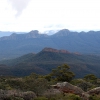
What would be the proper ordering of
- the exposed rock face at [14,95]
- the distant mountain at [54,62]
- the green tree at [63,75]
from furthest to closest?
the distant mountain at [54,62], the green tree at [63,75], the exposed rock face at [14,95]

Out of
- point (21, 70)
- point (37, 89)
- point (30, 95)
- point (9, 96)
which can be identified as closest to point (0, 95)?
point (9, 96)

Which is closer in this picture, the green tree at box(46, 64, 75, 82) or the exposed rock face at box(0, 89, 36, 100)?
the exposed rock face at box(0, 89, 36, 100)

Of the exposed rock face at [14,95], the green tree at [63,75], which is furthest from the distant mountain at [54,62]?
the exposed rock face at [14,95]

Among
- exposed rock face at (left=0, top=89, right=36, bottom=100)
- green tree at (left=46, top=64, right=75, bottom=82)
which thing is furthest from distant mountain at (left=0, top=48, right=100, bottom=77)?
exposed rock face at (left=0, top=89, right=36, bottom=100)

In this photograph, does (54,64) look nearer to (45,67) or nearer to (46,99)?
(45,67)

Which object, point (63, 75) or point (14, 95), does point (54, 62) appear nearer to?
point (63, 75)

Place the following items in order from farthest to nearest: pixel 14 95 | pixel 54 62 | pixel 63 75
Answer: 1. pixel 54 62
2. pixel 63 75
3. pixel 14 95

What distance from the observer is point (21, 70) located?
350ft

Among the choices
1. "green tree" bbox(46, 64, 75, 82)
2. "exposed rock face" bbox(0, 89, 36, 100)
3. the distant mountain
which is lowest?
the distant mountain

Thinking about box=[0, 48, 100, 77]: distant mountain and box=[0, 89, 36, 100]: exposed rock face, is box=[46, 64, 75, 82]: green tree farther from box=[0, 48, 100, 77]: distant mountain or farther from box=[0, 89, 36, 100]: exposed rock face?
box=[0, 48, 100, 77]: distant mountain

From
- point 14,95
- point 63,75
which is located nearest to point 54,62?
point 63,75

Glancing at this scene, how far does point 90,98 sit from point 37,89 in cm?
390

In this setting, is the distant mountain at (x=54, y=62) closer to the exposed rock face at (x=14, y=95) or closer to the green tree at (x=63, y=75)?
the green tree at (x=63, y=75)

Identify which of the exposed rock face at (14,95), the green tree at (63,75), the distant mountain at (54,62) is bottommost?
the distant mountain at (54,62)
